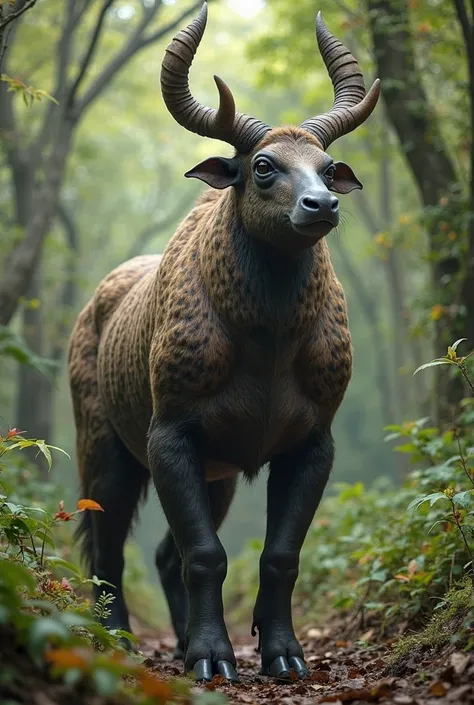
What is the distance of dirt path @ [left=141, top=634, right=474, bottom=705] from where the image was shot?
3535 millimetres

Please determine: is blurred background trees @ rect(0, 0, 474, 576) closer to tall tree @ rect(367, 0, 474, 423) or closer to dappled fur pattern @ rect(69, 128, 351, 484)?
tall tree @ rect(367, 0, 474, 423)

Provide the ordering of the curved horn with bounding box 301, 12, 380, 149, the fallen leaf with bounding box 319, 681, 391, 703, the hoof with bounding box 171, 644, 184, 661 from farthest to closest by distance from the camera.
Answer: the hoof with bounding box 171, 644, 184, 661
the curved horn with bounding box 301, 12, 380, 149
the fallen leaf with bounding box 319, 681, 391, 703

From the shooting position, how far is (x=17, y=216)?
15750mm

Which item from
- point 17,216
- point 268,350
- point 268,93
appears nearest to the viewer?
point 268,350


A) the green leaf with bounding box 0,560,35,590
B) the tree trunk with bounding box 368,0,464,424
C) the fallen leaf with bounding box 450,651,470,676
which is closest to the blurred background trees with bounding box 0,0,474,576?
the tree trunk with bounding box 368,0,464,424

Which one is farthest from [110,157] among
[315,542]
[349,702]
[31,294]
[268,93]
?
[349,702]

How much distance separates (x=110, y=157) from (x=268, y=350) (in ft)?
93.4

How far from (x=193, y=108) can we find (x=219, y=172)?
1.37 feet

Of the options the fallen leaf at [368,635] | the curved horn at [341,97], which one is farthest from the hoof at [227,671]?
the curved horn at [341,97]

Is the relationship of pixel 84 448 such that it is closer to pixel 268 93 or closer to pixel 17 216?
pixel 17 216

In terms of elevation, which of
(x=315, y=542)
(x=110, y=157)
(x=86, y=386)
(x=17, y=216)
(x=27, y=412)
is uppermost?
(x=110, y=157)

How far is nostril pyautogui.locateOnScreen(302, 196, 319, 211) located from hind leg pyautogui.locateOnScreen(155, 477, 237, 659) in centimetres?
304

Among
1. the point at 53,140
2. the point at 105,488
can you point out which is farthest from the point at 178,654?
the point at 53,140

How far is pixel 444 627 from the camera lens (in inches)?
184
